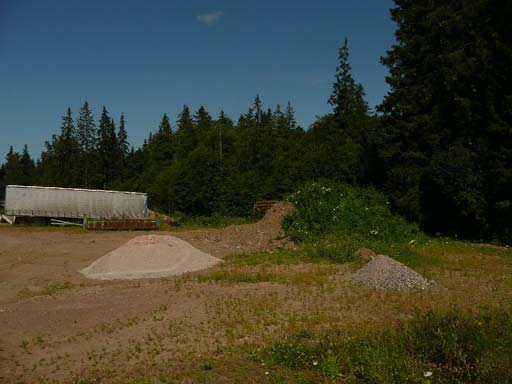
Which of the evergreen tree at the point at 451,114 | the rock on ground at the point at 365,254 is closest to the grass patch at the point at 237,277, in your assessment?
the rock on ground at the point at 365,254

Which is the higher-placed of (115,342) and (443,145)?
(443,145)

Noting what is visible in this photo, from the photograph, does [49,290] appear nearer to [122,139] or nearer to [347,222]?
[347,222]

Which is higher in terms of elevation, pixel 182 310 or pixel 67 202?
pixel 67 202

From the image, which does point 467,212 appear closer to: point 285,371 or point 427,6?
point 427,6

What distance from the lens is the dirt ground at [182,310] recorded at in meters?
7.54

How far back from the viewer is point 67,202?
3572cm

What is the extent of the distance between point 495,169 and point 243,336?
55.8 feet

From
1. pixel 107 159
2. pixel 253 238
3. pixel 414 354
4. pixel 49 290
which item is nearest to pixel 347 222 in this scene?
pixel 253 238

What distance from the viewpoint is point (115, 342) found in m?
8.42

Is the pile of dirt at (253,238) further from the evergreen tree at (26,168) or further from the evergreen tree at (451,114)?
the evergreen tree at (26,168)

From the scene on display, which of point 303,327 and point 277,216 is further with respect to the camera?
point 277,216

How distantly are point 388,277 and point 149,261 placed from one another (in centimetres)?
843

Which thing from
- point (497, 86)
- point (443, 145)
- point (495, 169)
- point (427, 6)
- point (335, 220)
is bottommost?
point (335, 220)

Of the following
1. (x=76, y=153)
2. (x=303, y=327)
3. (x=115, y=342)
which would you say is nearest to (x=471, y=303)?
(x=303, y=327)
